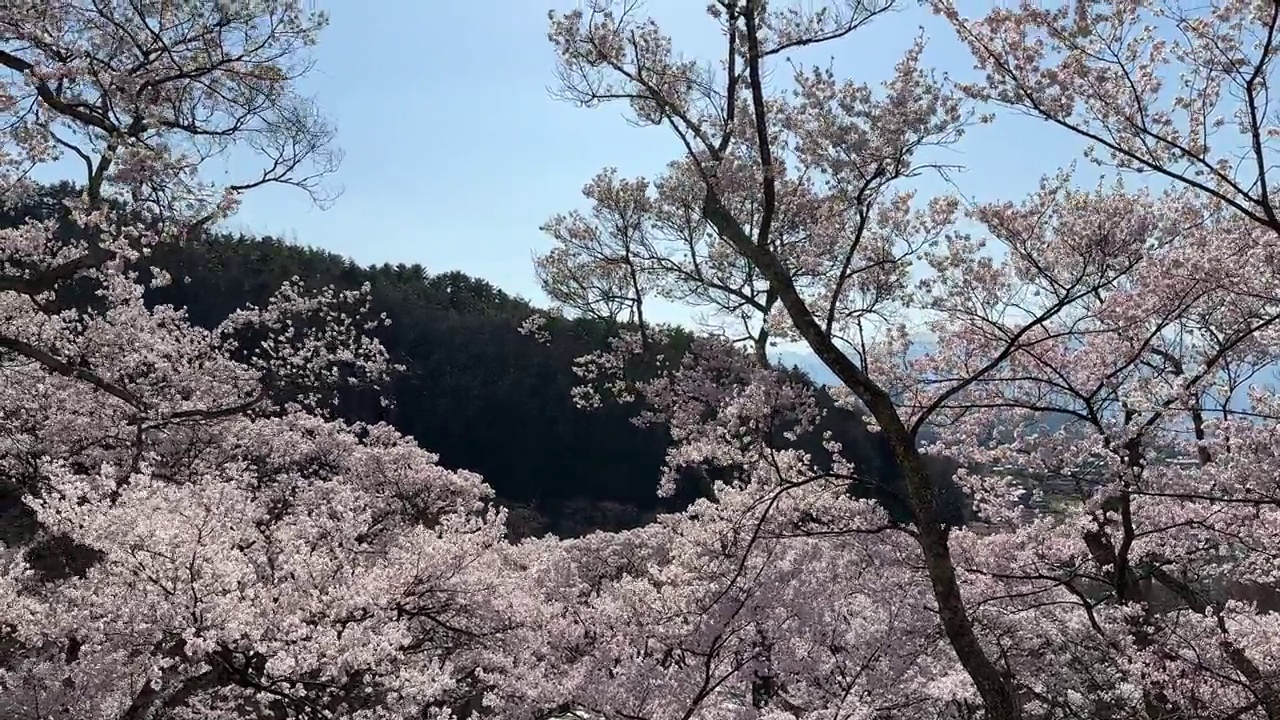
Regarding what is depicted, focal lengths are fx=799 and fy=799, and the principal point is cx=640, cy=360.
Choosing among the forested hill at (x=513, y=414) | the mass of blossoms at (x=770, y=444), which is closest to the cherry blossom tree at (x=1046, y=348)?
the mass of blossoms at (x=770, y=444)

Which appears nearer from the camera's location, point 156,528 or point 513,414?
point 156,528

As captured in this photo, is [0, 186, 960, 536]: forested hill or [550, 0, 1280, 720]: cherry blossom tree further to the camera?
[0, 186, 960, 536]: forested hill

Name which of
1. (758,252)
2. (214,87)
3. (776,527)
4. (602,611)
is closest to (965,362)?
(776,527)

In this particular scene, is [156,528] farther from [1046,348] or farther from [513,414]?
[513,414]

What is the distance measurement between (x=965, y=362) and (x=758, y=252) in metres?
4.61

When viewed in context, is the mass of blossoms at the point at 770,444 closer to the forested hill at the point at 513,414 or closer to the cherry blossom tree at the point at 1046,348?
the cherry blossom tree at the point at 1046,348

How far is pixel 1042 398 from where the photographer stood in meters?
8.51

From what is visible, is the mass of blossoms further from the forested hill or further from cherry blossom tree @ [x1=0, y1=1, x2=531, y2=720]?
the forested hill

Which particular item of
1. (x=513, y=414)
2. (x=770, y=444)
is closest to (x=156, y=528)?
(x=770, y=444)

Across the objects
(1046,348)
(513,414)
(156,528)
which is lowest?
(156,528)

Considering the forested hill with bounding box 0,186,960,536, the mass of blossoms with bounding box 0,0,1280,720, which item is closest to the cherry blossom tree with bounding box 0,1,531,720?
the mass of blossoms with bounding box 0,0,1280,720

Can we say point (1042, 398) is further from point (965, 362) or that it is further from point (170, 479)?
point (170, 479)

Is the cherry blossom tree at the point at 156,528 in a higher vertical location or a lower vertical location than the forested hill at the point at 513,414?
lower

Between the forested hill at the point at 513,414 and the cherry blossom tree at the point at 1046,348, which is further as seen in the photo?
the forested hill at the point at 513,414
